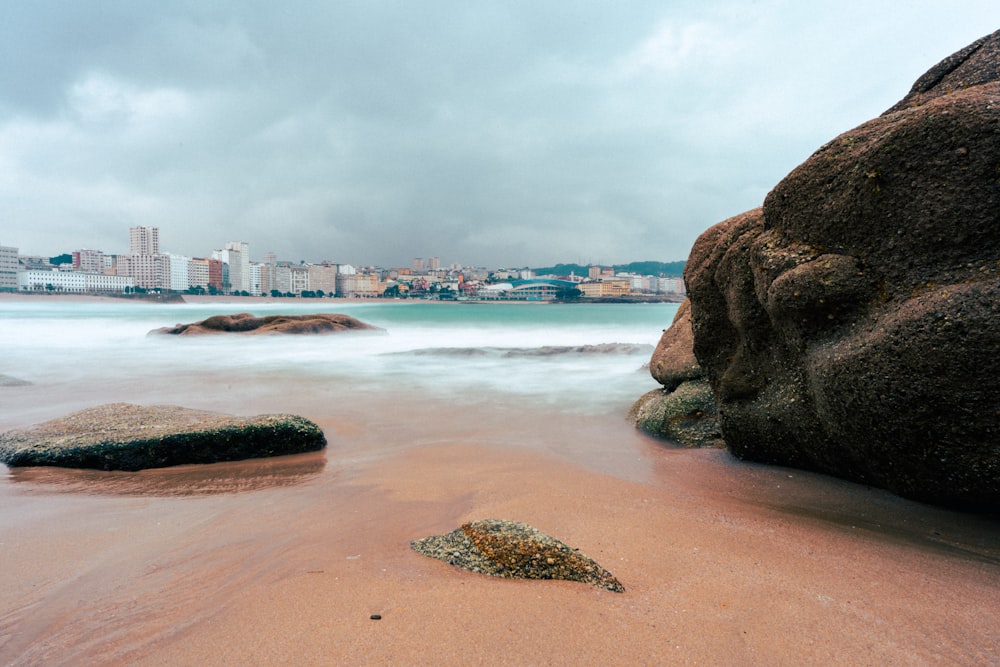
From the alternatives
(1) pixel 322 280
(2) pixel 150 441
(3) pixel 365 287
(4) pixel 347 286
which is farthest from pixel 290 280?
(2) pixel 150 441

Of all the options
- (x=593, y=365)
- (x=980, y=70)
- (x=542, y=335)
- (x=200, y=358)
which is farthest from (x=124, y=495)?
(x=542, y=335)

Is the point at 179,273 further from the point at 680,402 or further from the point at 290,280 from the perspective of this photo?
the point at 680,402

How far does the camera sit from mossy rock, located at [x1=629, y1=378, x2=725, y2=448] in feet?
17.6

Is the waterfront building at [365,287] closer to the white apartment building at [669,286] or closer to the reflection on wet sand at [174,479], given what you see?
the white apartment building at [669,286]

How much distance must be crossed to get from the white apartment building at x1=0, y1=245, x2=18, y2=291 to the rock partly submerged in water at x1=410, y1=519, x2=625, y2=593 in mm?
139873

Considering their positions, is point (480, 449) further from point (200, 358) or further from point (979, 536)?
point (200, 358)

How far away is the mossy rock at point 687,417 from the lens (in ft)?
17.6

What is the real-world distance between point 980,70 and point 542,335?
26.5 metres

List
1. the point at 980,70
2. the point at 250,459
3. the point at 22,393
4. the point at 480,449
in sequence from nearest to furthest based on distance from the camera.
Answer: the point at 980,70 → the point at 250,459 → the point at 480,449 → the point at 22,393

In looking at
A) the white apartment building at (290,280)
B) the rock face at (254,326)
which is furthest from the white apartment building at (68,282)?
the rock face at (254,326)

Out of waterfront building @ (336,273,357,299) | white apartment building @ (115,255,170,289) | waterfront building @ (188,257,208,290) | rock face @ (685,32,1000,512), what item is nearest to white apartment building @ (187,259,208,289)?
waterfront building @ (188,257,208,290)

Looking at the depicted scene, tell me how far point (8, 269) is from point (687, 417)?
144255 millimetres

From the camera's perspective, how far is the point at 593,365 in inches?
513

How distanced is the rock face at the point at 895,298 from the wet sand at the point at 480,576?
42 cm
